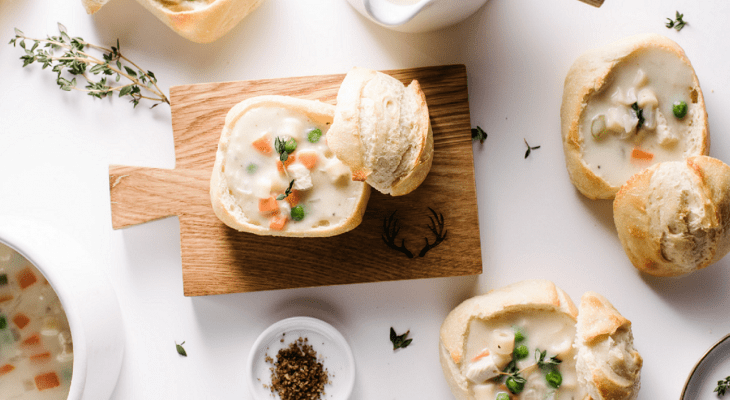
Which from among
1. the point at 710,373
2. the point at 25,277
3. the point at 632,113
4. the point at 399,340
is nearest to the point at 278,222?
the point at 399,340

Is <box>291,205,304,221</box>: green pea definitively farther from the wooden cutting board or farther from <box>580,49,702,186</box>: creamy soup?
<box>580,49,702,186</box>: creamy soup

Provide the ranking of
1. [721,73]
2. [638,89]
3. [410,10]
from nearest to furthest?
[410,10] < [638,89] < [721,73]

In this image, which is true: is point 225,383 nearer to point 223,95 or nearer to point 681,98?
point 223,95

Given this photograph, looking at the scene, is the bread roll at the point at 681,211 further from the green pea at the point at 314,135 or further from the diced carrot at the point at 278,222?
the diced carrot at the point at 278,222

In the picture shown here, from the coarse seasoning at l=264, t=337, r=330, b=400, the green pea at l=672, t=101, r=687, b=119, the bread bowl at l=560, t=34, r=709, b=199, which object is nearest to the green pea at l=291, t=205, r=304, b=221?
the coarse seasoning at l=264, t=337, r=330, b=400

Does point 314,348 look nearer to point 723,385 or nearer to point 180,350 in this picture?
point 180,350

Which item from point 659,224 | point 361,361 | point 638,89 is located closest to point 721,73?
point 638,89
